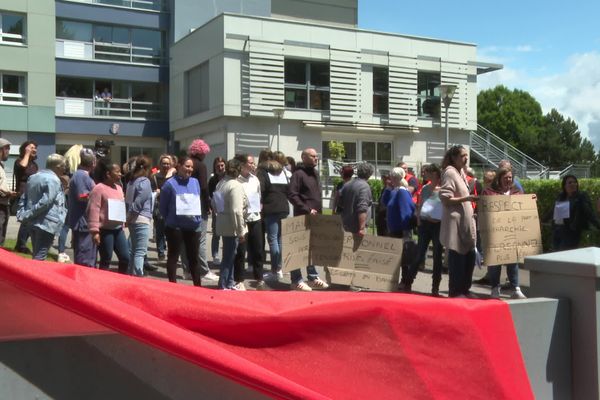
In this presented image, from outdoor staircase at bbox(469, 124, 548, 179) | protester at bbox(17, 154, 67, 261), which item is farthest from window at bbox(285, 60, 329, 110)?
protester at bbox(17, 154, 67, 261)

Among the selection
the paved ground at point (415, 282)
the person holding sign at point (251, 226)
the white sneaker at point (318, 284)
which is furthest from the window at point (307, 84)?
the person holding sign at point (251, 226)

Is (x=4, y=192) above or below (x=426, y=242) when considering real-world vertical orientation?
above

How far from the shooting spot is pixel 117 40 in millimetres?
38719

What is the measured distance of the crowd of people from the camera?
800 centimetres

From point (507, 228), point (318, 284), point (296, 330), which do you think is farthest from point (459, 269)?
point (296, 330)

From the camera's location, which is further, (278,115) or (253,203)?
(278,115)

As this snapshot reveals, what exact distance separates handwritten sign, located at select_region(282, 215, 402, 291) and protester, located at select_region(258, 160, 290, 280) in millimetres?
424

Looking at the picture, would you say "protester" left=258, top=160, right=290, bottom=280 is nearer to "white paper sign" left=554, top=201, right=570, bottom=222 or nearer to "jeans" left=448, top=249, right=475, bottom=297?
"jeans" left=448, top=249, right=475, bottom=297

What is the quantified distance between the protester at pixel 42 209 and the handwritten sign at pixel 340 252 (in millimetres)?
2940

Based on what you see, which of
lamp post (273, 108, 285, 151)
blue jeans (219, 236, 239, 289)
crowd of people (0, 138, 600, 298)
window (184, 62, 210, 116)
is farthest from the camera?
window (184, 62, 210, 116)

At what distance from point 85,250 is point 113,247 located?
1.27ft

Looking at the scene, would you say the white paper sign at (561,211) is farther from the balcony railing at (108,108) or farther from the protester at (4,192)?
the balcony railing at (108,108)

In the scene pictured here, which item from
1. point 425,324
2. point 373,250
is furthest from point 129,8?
point 425,324

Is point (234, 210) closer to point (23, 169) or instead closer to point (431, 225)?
point (431, 225)
